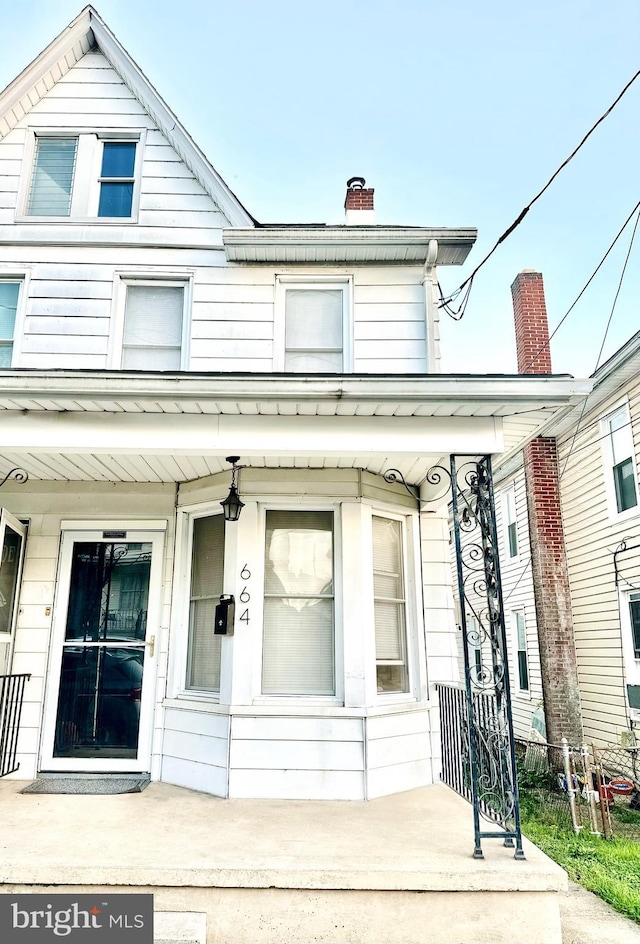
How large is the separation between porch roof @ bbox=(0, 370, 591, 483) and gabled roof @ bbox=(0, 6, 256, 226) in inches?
118

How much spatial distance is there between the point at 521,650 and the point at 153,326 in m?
9.33

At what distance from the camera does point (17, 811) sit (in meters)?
4.11

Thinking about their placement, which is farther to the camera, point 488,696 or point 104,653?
point 104,653

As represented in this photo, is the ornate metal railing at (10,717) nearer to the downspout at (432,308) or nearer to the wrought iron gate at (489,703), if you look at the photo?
the wrought iron gate at (489,703)

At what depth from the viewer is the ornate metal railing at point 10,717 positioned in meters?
4.84

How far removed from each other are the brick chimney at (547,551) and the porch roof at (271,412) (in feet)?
17.6

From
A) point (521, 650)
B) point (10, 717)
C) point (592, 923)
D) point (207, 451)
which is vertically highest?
point (207, 451)

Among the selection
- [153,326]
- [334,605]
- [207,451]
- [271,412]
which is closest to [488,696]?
[334,605]

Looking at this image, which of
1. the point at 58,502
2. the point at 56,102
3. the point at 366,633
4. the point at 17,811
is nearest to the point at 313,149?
the point at 56,102

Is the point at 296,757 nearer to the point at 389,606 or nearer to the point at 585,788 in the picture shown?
the point at 389,606

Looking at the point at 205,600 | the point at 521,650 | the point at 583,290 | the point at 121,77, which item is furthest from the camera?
the point at 521,650

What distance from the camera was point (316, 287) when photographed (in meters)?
5.93

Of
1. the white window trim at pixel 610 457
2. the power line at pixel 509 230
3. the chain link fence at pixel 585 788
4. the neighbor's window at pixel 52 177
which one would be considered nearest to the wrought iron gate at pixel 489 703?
the chain link fence at pixel 585 788

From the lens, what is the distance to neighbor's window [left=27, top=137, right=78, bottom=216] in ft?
20.1
